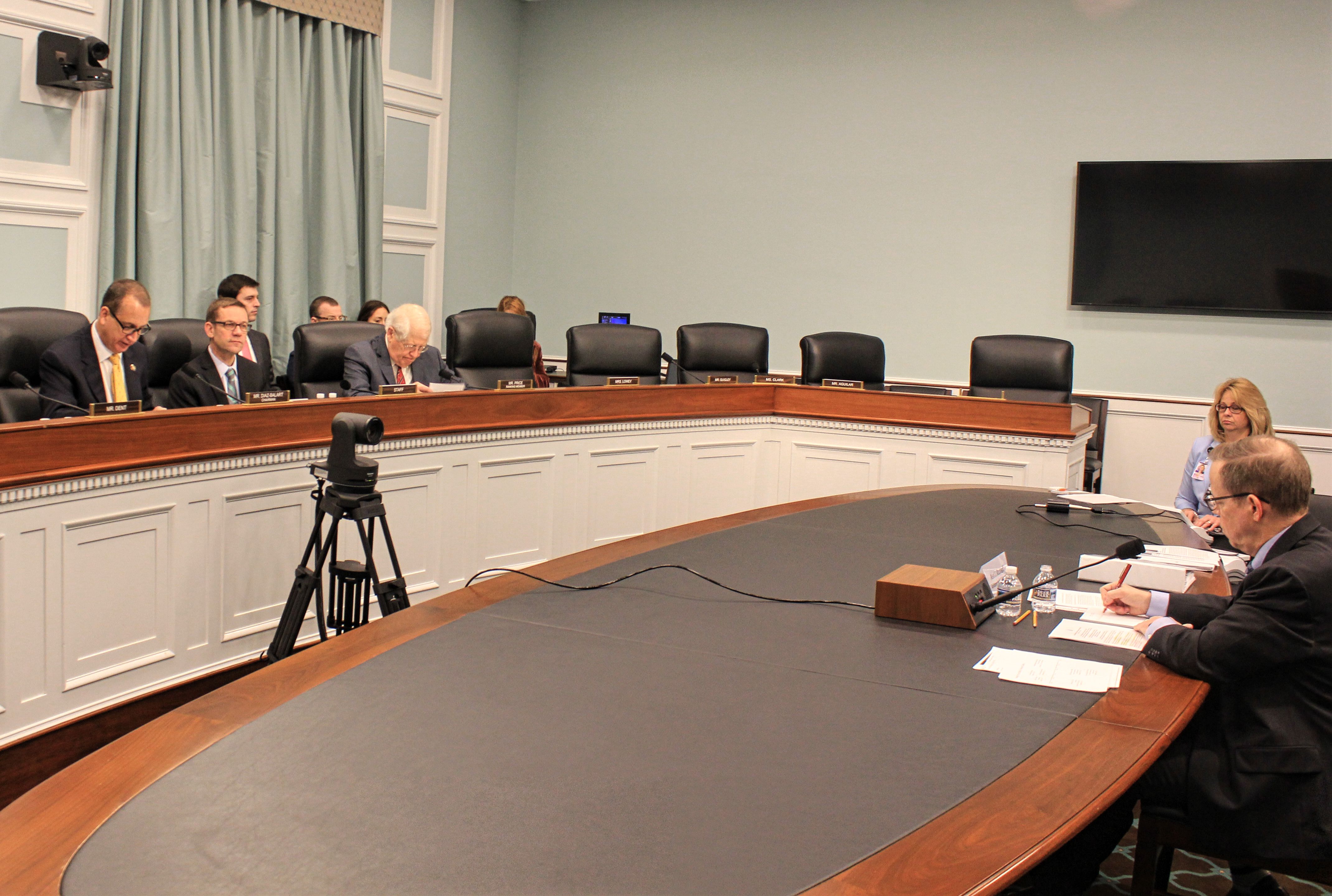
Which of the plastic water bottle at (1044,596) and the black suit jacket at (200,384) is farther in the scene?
the black suit jacket at (200,384)

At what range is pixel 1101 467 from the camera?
6.43 m

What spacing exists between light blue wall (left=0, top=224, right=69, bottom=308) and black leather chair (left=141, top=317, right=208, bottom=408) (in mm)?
1429

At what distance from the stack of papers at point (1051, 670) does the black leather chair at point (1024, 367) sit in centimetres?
326

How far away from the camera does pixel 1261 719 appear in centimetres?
192

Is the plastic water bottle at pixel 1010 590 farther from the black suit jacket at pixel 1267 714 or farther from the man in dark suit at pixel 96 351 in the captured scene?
the man in dark suit at pixel 96 351

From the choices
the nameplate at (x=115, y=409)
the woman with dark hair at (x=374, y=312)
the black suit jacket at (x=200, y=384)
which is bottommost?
the nameplate at (x=115, y=409)

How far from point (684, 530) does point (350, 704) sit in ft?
4.63

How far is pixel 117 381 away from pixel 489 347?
5.58ft

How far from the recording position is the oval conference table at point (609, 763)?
1.14 metres

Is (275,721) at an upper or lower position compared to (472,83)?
lower

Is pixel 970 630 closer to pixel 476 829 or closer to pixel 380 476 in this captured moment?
pixel 476 829

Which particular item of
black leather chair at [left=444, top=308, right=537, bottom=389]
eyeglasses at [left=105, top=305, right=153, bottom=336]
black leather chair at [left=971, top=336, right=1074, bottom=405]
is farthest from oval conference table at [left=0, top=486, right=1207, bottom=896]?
black leather chair at [left=971, top=336, right=1074, bottom=405]

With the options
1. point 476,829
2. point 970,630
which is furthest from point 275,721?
point 970,630

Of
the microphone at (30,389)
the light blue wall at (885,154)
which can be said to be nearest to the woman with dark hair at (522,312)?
the light blue wall at (885,154)
